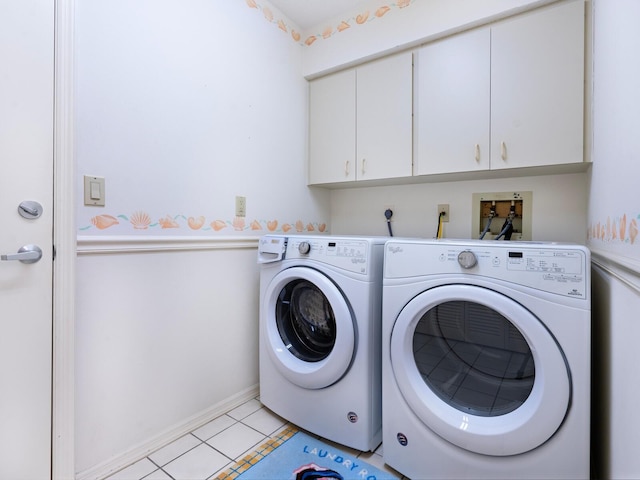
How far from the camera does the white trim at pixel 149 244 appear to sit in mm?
1187

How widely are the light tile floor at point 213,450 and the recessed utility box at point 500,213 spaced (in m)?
1.24

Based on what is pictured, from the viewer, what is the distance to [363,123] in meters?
1.92

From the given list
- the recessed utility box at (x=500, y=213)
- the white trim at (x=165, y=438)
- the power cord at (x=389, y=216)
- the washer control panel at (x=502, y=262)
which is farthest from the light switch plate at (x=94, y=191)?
the recessed utility box at (x=500, y=213)

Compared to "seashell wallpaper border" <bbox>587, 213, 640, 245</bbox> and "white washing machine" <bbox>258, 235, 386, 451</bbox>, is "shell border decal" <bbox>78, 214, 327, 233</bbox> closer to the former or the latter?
"white washing machine" <bbox>258, 235, 386, 451</bbox>

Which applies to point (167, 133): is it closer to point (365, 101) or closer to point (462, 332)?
point (365, 101)

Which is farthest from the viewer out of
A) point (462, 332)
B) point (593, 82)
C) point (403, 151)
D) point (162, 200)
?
point (403, 151)

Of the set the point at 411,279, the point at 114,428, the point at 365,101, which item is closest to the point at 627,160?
the point at 411,279

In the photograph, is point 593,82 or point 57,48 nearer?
point 57,48

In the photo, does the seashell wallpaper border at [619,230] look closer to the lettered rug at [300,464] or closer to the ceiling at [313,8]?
the lettered rug at [300,464]

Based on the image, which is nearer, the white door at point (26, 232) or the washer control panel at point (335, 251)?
the white door at point (26, 232)

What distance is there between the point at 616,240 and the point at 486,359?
539 millimetres

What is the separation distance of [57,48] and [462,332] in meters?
1.70

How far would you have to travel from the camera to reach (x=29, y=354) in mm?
1050

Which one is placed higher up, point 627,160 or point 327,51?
point 327,51
